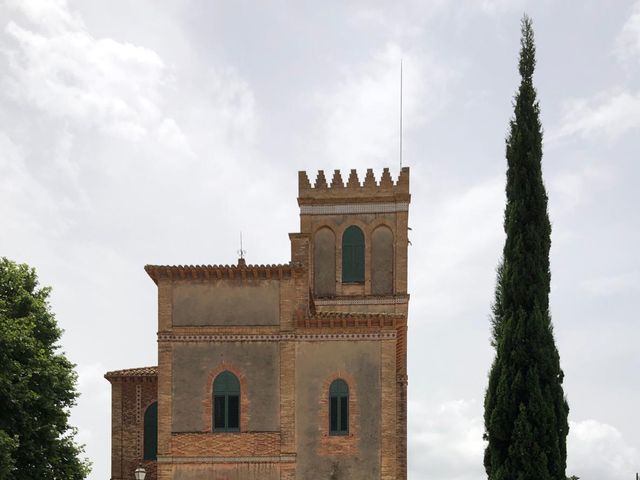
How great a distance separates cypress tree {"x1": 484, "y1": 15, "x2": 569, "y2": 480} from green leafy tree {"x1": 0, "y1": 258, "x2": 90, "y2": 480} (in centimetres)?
1327

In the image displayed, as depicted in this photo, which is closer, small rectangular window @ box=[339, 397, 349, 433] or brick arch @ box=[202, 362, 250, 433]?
brick arch @ box=[202, 362, 250, 433]

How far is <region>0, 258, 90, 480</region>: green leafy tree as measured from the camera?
2997 cm

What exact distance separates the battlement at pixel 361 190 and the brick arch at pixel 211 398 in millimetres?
14145

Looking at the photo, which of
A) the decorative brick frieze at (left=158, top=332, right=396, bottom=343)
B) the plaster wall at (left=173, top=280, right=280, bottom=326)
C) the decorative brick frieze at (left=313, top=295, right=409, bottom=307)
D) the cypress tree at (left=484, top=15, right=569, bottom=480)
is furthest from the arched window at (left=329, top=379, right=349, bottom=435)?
the decorative brick frieze at (left=313, top=295, right=409, bottom=307)

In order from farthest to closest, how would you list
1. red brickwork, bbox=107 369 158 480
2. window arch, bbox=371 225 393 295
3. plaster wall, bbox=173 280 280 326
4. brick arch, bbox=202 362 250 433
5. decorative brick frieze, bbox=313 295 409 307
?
window arch, bbox=371 225 393 295
decorative brick frieze, bbox=313 295 409 307
red brickwork, bbox=107 369 158 480
plaster wall, bbox=173 280 280 326
brick arch, bbox=202 362 250 433

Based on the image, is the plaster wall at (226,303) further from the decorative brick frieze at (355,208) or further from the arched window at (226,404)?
the decorative brick frieze at (355,208)

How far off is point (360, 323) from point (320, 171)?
1420 centimetres

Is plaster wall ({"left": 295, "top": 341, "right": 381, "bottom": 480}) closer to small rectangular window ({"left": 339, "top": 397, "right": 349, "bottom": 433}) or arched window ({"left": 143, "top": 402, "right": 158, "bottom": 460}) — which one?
small rectangular window ({"left": 339, "top": 397, "right": 349, "bottom": 433})

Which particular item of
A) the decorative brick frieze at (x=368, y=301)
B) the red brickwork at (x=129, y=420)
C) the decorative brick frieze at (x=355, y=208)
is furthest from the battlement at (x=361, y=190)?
the red brickwork at (x=129, y=420)

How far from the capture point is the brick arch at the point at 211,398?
3002cm

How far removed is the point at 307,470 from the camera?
98.1 feet

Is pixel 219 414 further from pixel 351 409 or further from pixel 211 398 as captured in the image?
pixel 351 409

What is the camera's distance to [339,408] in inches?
1192

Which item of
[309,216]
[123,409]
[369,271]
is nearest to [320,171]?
[309,216]
